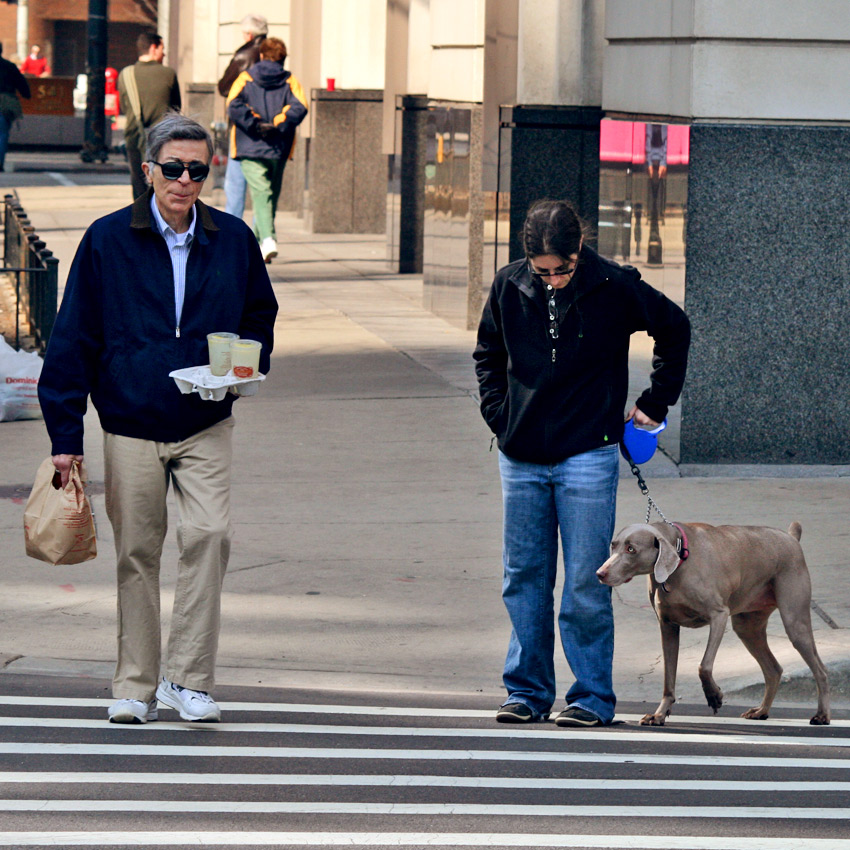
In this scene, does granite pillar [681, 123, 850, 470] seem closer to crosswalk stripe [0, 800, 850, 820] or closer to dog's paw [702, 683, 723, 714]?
dog's paw [702, 683, 723, 714]

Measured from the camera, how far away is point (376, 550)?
753 centimetres

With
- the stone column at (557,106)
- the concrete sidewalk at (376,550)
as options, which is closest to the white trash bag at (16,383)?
the concrete sidewalk at (376,550)

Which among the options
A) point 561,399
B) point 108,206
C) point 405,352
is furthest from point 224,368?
point 108,206

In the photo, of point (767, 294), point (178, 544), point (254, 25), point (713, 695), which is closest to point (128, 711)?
point (178, 544)

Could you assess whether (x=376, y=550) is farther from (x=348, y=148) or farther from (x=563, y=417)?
(x=348, y=148)

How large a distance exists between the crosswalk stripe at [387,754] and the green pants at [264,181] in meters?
11.9

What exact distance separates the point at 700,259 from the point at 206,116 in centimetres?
2057

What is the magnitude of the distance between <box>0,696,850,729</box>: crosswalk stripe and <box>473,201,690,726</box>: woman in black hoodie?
200 mm

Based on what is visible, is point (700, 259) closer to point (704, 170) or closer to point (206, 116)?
point (704, 170)

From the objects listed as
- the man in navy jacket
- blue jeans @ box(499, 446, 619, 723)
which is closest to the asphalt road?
blue jeans @ box(499, 446, 619, 723)

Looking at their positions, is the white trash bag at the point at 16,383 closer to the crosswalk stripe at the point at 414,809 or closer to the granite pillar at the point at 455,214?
the granite pillar at the point at 455,214

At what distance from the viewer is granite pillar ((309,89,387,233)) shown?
20953 millimetres

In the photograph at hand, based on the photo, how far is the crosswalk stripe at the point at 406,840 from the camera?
406cm

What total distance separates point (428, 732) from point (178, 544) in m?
0.96
